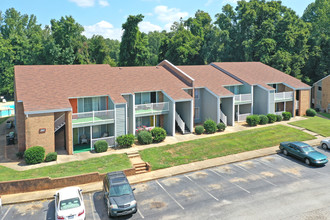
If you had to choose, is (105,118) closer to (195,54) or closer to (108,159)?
(108,159)

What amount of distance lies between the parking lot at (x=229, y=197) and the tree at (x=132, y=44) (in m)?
38.9

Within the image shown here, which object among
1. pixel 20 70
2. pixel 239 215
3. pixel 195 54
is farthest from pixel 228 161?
pixel 195 54

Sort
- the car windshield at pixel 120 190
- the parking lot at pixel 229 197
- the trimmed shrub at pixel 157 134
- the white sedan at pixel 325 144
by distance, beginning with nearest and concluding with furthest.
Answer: the parking lot at pixel 229 197
the car windshield at pixel 120 190
the white sedan at pixel 325 144
the trimmed shrub at pixel 157 134

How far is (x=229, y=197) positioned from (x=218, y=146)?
32.0ft

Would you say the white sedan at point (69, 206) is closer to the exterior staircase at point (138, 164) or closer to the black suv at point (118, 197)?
the black suv at point (118, 197)

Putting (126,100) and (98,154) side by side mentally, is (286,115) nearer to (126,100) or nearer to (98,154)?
(126,100)

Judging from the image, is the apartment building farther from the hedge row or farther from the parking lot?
the parking lot

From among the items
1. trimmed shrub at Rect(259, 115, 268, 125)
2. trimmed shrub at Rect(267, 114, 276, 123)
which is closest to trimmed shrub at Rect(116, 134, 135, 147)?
trimmed shrub at Rect(259, 115, 268, 125)

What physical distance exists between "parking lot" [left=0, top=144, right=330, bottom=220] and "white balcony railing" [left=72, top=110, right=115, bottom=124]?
889cm

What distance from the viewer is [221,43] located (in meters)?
64.1

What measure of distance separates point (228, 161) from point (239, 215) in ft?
30.1

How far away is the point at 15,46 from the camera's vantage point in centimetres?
7031

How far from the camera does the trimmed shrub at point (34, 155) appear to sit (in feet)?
75.6

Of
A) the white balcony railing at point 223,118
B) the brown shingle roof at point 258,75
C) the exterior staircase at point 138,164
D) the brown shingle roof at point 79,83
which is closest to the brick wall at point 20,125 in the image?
the brown shingle roof at point 79,83
